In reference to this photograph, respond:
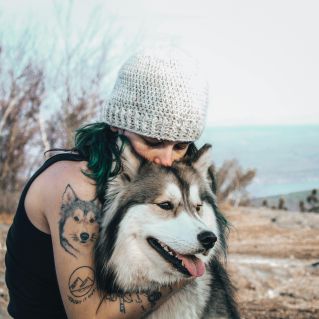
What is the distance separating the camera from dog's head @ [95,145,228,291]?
2.53m

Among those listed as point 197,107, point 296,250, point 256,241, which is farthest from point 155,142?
point 256,241

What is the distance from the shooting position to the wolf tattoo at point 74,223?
239 centimetres

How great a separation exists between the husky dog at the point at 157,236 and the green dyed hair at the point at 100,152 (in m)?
0.05

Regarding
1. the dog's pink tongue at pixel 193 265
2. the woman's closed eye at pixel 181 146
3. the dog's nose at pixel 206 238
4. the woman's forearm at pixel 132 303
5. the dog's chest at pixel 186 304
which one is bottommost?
the dog's chest at pixel 186 304

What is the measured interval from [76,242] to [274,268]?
6.27m

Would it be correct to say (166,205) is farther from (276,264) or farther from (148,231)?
(276,264)

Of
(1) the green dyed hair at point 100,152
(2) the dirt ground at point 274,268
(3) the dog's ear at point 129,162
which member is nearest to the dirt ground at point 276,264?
(2) the dirt ground at point 274,268

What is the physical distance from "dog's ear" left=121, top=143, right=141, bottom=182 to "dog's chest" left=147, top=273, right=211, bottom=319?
675 mm

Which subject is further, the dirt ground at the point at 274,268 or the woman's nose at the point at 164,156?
the dirt ground at the point at 274,268

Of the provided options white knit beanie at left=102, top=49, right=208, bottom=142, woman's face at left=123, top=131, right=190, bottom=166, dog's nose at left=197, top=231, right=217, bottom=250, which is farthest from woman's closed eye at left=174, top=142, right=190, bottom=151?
dog's nose at left=197, top=231, right=217, bottom=250

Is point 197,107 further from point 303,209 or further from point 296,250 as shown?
point 303,209

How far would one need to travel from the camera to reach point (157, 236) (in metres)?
2.59

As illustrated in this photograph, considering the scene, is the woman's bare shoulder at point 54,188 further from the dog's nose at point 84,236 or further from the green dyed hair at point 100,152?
the dog's nose at point 84,236

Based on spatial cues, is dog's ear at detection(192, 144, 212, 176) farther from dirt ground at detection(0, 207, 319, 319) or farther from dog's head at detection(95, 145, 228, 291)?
dirt ground at detection(0, 207, 319, 319)
